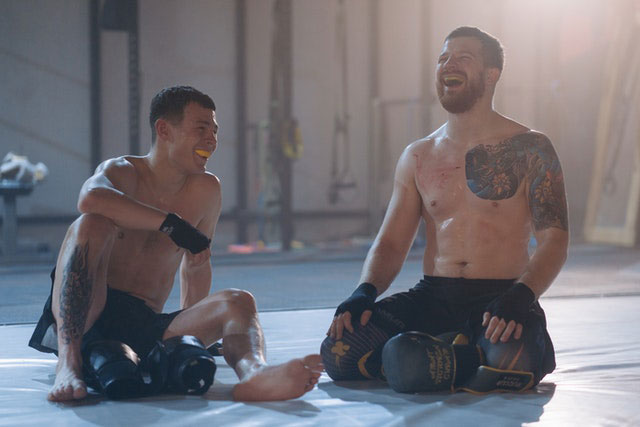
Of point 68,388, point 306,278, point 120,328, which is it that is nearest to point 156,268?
point 120,328

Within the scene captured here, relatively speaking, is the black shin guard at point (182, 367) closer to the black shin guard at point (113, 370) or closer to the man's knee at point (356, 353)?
the black shin guard at point (113, 370)

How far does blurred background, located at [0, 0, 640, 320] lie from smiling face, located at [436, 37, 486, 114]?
5015mm

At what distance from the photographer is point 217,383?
2.36 metres

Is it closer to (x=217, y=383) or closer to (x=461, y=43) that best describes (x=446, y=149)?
(x=461, y=43)

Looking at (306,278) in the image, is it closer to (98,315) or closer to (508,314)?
(98,315)

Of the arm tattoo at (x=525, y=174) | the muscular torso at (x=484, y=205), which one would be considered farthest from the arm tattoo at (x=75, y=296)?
the arm tattoo at (x=525, y=174)

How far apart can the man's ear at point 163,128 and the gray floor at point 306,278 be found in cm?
143

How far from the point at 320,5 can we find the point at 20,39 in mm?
3041

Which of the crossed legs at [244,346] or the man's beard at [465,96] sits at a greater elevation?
the man's beard at [465,96]

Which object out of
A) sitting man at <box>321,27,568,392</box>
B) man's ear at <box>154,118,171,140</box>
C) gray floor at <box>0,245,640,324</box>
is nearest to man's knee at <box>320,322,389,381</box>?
sitting man at <box>321,27,568,392</box>

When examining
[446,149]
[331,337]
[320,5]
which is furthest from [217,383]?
[320,5]

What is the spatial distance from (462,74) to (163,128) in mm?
881

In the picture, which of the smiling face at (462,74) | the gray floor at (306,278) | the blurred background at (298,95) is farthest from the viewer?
the blurred background at (298,95)

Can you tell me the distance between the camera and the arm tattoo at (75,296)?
224 cm
